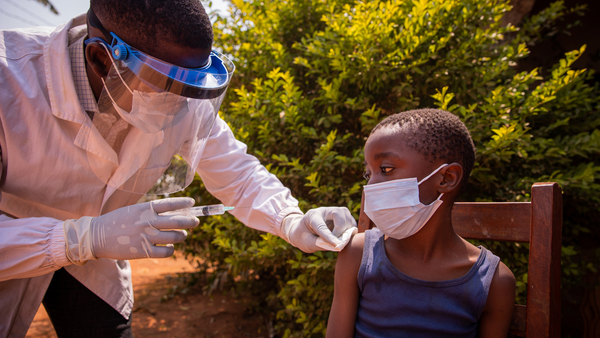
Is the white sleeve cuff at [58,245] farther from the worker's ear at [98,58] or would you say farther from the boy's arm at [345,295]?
the boy's arm at [345,295]

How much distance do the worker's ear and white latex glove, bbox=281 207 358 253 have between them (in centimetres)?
105

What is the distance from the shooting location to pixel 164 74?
1324 millimetres

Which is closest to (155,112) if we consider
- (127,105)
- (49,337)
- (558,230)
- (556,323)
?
(127,105)

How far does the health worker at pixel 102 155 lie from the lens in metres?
1.34

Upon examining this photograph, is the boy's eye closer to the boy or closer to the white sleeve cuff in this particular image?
the boy

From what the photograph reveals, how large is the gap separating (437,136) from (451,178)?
179mm

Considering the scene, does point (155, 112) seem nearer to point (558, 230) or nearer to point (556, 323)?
point (558, 230)

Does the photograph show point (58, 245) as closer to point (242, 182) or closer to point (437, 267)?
point (242, 182)

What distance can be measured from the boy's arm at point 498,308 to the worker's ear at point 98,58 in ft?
5.69

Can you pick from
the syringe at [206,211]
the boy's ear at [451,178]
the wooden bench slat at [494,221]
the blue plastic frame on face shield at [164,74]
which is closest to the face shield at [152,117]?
the blue plastic frame on face shield at [164,74]

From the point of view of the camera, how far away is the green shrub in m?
2.24

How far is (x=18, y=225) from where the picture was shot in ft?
4.46

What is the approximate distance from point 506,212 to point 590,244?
9.05 feet

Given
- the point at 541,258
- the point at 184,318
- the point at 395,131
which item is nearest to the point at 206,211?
the point at 395,131
